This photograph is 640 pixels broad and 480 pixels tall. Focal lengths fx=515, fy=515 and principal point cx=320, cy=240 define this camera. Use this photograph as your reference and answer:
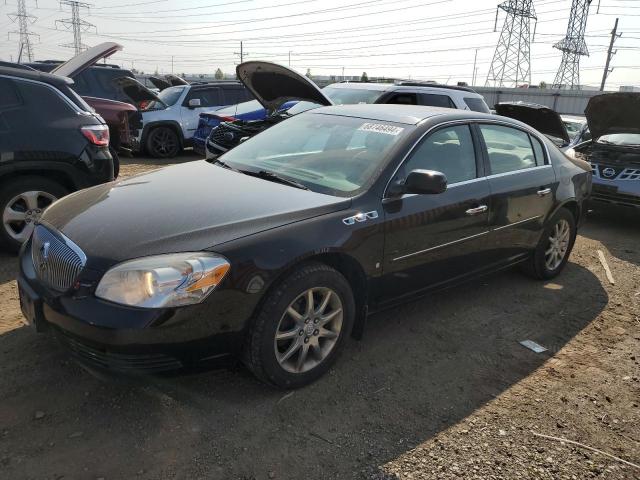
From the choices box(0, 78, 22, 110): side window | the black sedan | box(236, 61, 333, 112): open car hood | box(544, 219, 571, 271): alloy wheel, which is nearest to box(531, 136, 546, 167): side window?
the black sedan

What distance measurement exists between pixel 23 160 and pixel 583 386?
188 inches

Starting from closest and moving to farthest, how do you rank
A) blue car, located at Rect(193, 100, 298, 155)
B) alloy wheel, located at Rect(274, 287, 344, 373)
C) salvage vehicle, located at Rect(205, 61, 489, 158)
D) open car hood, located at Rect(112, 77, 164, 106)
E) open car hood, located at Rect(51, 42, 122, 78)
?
alloy wheel, located at Rect(274, 287, 344, 373)
open car hood, located at Rect(51, 42, 122, 78)
salvage vehicle, located at Rect(205, 61, 489, 158)
blue car, located at Rect(193, 100, 298, 155)
open car hood, located at Rect(112, 77, 164, 106)

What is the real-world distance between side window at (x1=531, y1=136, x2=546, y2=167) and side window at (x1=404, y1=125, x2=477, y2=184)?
1026mm

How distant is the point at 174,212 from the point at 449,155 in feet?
6.57

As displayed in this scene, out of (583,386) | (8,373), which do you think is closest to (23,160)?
(8,373)

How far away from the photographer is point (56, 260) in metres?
2.67

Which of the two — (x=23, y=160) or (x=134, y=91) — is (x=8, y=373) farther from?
(x=134, y=91)

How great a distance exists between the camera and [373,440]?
2602 millimetres

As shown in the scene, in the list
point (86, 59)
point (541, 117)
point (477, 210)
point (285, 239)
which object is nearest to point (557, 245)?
point (477, 210)

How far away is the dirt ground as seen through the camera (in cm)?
240

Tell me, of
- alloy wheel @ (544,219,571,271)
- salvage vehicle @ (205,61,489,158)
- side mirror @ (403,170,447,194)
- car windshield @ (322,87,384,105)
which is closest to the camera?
side mirror @ (403,170,447,194)

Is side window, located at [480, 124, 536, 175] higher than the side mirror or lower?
higher

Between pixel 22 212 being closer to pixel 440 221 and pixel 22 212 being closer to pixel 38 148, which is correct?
pixel 38 148

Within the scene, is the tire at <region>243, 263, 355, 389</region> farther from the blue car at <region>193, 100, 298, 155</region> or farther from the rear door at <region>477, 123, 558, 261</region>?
the blue car at <region>193, 100, 298, 155</region>
